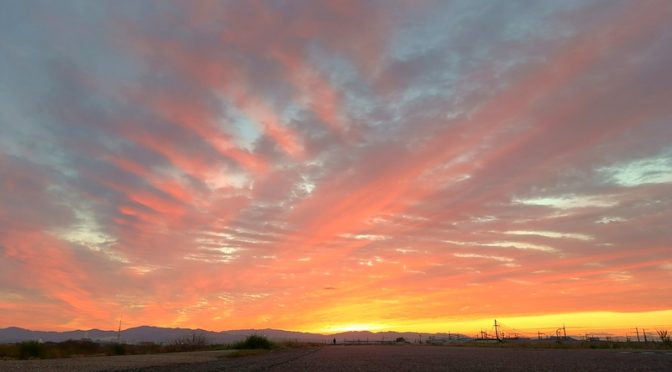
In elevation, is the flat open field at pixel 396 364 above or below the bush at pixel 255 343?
above

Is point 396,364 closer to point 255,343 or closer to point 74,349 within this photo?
point 74,349

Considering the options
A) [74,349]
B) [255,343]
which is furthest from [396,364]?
[255,343]

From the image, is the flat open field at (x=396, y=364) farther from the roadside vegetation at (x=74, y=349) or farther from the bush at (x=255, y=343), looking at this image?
the bush at (x=255, y=343)

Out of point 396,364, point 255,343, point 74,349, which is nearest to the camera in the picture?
point 396,364

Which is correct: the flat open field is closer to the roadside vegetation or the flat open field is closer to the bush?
the roadside vegetation

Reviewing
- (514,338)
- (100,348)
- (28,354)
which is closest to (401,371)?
(28,354)

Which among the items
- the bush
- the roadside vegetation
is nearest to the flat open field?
the roadside vegetation

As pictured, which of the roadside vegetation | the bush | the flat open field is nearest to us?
the flat open field

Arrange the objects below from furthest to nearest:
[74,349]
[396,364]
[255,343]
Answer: [255,343] < [74,349] < [396,364]

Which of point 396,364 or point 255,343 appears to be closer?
point 396,364

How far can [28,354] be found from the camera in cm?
4550

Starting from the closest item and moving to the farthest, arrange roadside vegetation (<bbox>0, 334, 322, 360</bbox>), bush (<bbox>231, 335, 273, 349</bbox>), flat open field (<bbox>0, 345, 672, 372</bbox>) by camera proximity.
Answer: flat open field (<bbox>0, 345, 672, 372</bbox>) < roadside vegetation (<bbox>0, 334, 322, 360</bbox>) < bush (<bbox>231, 335, 273, 349</bbox>)

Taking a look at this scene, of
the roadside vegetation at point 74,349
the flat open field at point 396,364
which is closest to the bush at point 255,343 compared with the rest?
the roadside vegetation at point 74,349

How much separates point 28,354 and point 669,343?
67.2m
